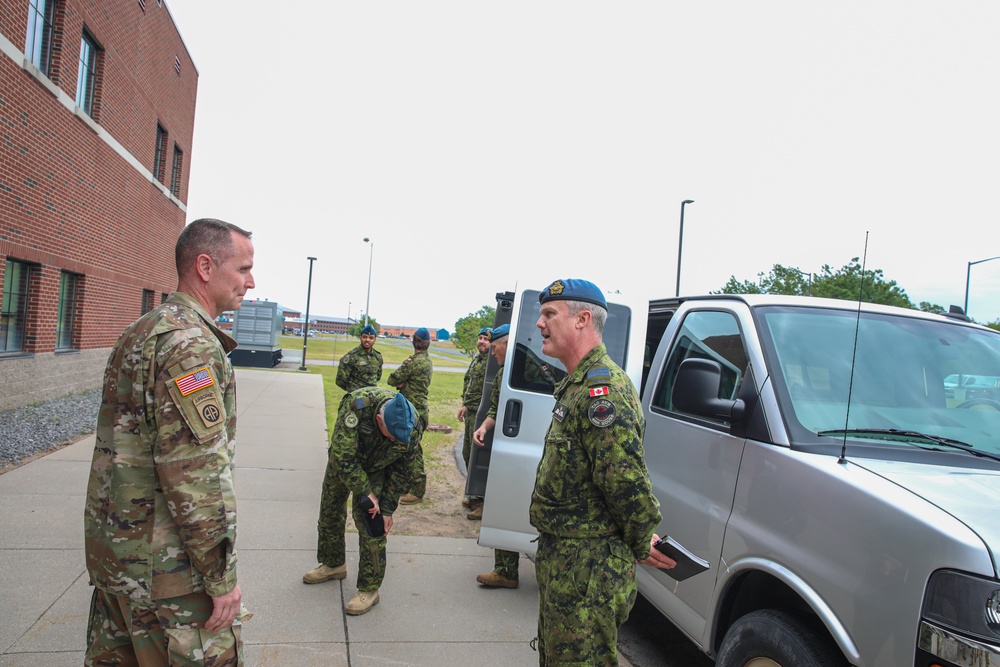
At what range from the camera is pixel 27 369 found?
437 inches

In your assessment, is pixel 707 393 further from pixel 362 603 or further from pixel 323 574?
pixel 323 574

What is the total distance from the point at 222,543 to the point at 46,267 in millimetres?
12060

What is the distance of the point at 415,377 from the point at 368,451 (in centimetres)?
380

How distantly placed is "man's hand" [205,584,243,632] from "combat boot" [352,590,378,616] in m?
2.29

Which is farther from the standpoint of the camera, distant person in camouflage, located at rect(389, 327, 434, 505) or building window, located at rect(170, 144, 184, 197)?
building window, located at rect(170, 144, 184, 197)

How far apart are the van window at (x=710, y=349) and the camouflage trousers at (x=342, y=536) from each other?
6.63 feet

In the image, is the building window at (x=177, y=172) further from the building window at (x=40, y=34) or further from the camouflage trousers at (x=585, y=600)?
the camouflage trousers at (x=585, y=600)

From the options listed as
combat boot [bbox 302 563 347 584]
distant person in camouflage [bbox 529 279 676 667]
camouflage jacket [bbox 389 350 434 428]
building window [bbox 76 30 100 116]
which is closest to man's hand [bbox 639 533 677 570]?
distant person in camouflage [bbox 529 279 676 667]

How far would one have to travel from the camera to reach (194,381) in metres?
2.12

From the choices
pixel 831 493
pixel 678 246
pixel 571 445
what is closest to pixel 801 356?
pixel 831 493

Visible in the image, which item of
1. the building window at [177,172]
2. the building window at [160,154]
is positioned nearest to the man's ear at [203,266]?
the building window at [160,154]

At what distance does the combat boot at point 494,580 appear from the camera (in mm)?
4996

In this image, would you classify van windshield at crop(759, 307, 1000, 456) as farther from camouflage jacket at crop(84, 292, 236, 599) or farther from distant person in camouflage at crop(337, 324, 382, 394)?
distant person in camouflage at crop(337, 324, 382, 394)

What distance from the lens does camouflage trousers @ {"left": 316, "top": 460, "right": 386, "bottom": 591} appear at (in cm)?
440
